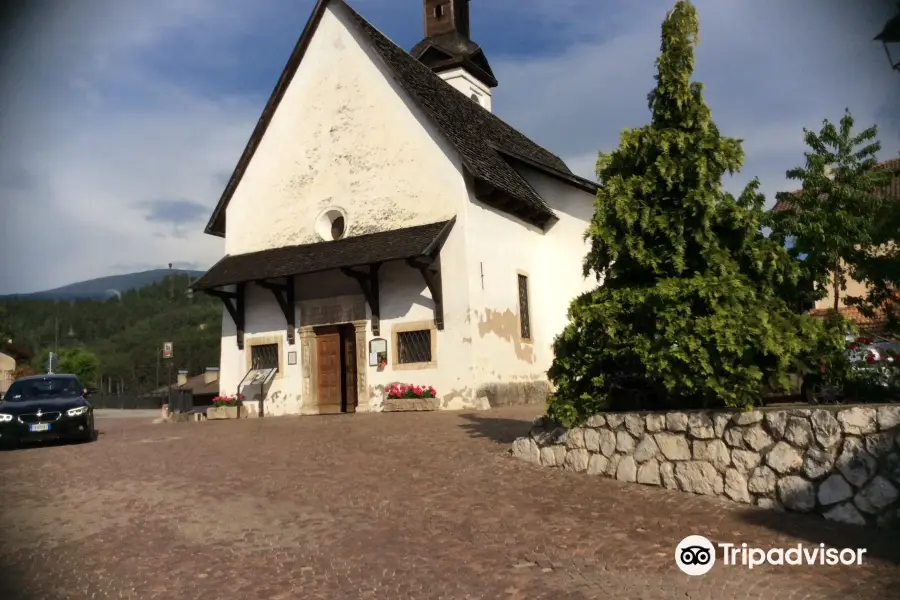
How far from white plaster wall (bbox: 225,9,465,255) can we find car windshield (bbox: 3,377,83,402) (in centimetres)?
730

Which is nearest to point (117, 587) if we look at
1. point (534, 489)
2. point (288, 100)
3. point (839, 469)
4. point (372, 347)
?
point (534, 489)

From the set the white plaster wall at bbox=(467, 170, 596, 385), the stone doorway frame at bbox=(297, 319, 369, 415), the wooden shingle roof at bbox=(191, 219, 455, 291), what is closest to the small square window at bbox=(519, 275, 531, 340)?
the white plaster wall at bbox=(467, 170, 596, 385)

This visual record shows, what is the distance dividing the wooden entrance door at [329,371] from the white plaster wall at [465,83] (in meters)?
17.4

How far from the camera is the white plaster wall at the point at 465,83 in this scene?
1320 inches

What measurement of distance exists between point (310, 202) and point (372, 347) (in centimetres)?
489

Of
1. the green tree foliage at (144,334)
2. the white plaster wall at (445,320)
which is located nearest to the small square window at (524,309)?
the white plaster wall at (445,320)

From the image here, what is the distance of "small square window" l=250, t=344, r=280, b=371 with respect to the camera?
2061 cm

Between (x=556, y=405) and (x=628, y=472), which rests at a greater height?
(x=556, y=405)

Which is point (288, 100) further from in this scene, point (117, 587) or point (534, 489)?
point (117, 587)

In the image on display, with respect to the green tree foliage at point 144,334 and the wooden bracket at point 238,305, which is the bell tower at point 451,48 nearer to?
the wooden bracket at point 238,305

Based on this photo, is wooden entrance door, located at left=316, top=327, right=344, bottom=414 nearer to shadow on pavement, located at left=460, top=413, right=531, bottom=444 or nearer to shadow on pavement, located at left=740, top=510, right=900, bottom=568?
shadow on pavement, located at left=460, top=413, right=531, bottom=444

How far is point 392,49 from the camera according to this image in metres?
22.1

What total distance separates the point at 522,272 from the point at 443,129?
469 cm

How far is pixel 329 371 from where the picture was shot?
20000 millimetres
